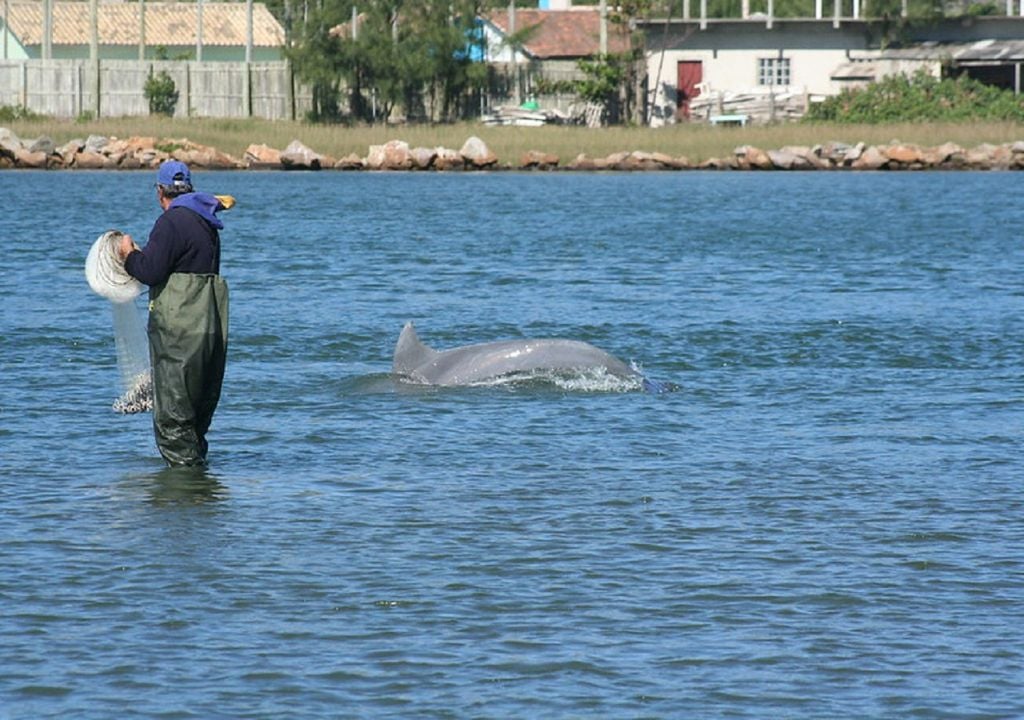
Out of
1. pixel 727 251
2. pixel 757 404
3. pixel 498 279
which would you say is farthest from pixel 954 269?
pixel 757 404

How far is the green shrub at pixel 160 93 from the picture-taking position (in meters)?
67.7

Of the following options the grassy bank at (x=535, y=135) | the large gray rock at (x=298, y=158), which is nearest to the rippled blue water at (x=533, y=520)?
the large gray rock at (x=298, y=158)

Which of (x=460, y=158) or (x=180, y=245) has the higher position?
(x=460, y=158)

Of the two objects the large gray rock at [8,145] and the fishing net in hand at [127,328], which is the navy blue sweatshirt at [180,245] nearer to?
the fishing net in hand at [127,328]

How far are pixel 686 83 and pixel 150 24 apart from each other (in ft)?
102

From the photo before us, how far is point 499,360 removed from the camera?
17.0 metres

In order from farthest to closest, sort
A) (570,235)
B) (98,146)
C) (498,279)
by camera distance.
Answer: (98,146)
(570,235)
(498,279)

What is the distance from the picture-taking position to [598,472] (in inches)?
529

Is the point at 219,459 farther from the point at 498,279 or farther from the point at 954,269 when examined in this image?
the point at 954,269

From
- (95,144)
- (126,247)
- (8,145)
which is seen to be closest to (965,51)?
(95,144)

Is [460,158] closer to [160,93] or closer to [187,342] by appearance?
[160,93]

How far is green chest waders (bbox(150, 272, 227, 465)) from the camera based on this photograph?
39.8 ft

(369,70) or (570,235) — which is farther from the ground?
(369,70)

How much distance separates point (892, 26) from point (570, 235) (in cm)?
3605
